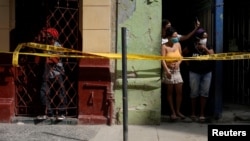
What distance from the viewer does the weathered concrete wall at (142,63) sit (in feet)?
28.5

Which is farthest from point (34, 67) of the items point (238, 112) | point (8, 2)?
Answer: point (238, 112)

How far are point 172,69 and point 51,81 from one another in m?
2.24

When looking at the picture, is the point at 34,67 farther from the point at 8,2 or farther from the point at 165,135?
the point at 165,135

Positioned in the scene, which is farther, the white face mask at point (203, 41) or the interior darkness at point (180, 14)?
the interior darkness at point (180, 14)

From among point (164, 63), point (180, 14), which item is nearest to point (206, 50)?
point (164, 63)

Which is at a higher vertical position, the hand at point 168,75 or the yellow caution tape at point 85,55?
the yellow caution tape at point 85,55

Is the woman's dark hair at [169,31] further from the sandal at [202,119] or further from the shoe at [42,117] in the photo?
the shoe at [42,117]

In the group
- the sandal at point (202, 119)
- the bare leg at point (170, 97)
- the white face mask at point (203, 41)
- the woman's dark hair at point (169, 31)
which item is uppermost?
the woman's dark hair at point (169, 31)

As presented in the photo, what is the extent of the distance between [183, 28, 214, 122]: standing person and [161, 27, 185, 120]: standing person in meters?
0.26

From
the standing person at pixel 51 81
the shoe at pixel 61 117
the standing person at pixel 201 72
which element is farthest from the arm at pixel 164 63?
the shoe at pixel 61 117

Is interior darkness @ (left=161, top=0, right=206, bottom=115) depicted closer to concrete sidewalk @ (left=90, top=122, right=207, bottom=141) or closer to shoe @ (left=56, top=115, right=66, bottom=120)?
concrete sidewalk @ (left=90, top=122, right=207, bottom=141)

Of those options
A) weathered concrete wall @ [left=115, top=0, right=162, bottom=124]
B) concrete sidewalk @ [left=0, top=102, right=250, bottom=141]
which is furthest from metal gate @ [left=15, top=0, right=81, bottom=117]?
weathered concrete wall @ [left=115, top=0, right=162, bottom=124]

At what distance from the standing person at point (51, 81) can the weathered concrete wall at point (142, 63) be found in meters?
1.04

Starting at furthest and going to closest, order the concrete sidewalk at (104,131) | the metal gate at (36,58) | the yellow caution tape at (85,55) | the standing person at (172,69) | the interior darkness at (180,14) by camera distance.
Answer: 1. the interior darkness at (180,14)
2. the metal gate at (36,58)
3. the standing person at (172,69)
4. the yellow caution tape at (85,55)
5. the concrete sidewalk at (104,131)
